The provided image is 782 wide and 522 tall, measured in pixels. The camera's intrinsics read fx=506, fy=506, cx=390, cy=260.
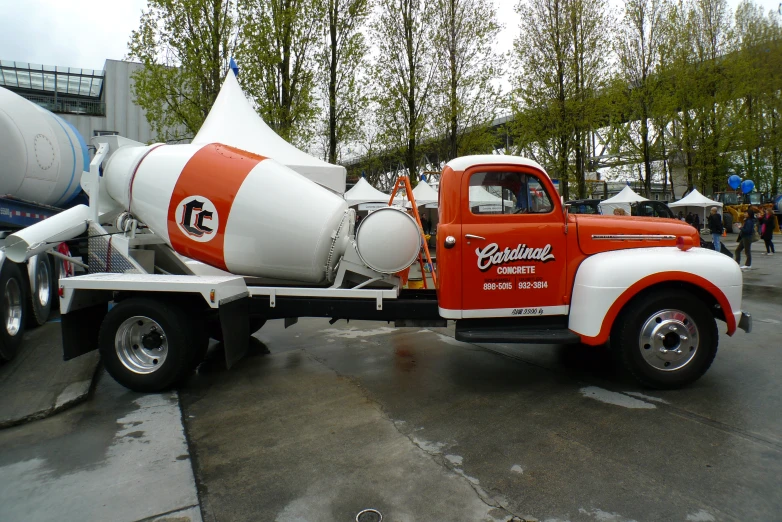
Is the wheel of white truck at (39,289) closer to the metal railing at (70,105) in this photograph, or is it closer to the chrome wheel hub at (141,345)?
the chrome wheel hub at (141,345)

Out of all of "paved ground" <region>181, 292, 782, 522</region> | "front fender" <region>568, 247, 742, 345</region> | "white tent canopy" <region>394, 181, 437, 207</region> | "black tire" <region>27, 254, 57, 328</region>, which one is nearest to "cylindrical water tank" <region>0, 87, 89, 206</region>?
"black tire" <region>27, 254, 57, 328</region>

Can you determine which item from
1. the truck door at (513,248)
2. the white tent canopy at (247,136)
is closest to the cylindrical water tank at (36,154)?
the white tent canopy at (247,136)

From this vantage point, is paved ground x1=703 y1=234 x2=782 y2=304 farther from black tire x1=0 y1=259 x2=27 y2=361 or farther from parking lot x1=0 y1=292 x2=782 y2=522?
black tire x1=0 y1=259 x2=27 y2=361

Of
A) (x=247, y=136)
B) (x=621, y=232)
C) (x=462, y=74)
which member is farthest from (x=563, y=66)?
(x=621, y=232)

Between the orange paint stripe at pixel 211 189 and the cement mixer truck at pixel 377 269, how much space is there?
0.6 inches

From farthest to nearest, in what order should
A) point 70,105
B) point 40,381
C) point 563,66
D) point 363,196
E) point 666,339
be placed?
point 70,105 → point 563,66 → point 363,196 → point 40,381 → point 666,339

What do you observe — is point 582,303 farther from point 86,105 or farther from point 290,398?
point 86,105

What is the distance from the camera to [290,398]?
486 cm

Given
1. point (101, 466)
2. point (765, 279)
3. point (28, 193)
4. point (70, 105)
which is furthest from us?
point (70, 105)

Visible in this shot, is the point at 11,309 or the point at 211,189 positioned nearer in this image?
the point at 211,189

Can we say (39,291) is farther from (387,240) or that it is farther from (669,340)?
(669,340)

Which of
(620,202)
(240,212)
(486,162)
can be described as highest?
(620,202)

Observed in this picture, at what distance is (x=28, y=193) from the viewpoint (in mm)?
7598

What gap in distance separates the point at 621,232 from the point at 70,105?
42.6m
